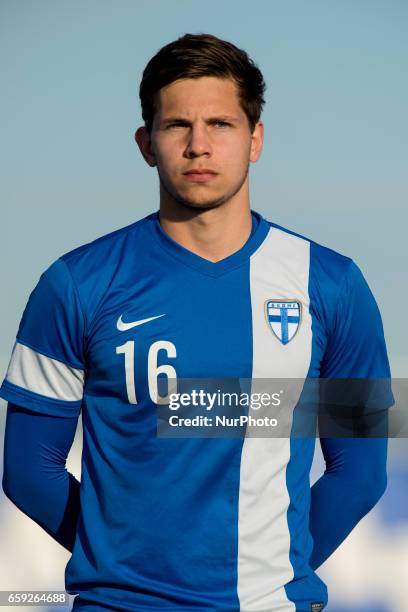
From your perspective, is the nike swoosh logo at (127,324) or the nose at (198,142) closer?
the nose at (198,142)

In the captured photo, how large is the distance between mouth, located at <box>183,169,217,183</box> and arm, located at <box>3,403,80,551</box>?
109cm

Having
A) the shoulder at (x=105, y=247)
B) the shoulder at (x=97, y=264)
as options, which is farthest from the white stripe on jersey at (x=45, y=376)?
the shoulder at (x=105, y=247)

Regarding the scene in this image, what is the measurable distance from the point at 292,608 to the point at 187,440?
2.46 ft

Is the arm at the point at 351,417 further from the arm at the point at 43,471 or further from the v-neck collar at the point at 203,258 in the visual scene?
the arm at the point at 43,471

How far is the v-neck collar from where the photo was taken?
4836 millimetres

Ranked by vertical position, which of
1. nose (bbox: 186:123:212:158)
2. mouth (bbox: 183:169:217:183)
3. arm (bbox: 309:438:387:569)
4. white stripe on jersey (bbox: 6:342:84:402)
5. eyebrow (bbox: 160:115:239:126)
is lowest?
arm (bbox: 309:438:387:569)

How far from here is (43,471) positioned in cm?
509

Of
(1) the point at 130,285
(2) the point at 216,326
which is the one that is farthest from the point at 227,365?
(1) the point at 130,285

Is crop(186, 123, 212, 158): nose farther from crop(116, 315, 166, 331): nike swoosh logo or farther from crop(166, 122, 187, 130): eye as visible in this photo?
crop(116, 315, 166, 331): nike swoosh logo

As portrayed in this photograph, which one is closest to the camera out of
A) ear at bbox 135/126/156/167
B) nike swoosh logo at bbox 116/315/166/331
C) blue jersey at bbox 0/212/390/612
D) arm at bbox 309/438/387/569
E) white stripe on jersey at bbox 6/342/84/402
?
blue jersey at bbox 0/212/390/612

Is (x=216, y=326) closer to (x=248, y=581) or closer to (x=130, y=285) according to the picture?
(x=130, y=285)

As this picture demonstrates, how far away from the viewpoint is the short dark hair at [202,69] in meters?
4.80

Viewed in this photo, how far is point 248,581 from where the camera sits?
458cm

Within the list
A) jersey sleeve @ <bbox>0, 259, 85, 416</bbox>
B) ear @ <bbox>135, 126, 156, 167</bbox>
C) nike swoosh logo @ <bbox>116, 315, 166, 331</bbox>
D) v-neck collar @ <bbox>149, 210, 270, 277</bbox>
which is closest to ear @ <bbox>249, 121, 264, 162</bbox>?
v-neck collar @ <bbox>149, 210, 270, 277</bbox>
